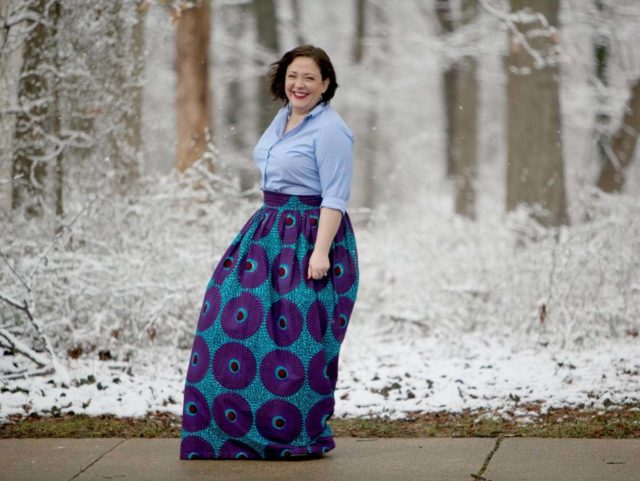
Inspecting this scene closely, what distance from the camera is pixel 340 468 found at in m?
4.99

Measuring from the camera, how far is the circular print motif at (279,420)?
505cm

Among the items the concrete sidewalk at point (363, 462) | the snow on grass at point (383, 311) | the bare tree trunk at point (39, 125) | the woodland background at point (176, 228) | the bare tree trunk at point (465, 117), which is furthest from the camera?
the bare tree trunk at point (465, 117)

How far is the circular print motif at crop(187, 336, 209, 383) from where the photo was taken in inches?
202

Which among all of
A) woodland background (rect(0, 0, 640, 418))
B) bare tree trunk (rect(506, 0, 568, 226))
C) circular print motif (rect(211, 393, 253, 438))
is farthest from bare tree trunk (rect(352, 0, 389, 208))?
circular print motif (rect(211, 393, 253, 438))

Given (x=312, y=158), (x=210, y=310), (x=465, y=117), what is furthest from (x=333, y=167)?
(x=465, y=117)

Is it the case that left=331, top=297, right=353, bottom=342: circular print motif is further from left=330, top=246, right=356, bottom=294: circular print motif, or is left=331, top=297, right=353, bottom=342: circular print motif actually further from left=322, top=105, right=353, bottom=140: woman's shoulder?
left=322, top=105, right=353, bottom=140: woman's shoulder

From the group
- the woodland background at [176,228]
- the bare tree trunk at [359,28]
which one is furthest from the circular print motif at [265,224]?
the bare tree trunk at [359,28]

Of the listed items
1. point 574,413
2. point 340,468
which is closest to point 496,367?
point 574,413

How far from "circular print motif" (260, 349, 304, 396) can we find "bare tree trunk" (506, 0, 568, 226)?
21.2 ft

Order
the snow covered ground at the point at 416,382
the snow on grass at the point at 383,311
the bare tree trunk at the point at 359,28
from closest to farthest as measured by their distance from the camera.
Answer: the snow covered ground at the point at 416,382 → the snow on grass at the point at 383,311 → the bare tree trunk at the point at 359,28

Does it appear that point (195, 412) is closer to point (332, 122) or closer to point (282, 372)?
point (282, 372)

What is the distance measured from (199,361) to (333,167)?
107 cm

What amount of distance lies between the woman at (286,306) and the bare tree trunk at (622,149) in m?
8.76

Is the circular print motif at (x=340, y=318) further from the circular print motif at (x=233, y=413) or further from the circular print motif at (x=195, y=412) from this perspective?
the circular print motif at (x=195, y=412)
